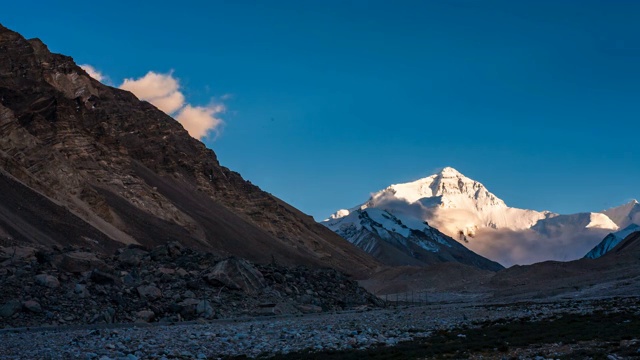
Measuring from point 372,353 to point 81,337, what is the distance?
42.3 ft

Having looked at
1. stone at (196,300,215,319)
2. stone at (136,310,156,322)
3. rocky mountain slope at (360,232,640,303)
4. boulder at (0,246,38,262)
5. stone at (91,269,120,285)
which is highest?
rocky mountain slope at (360,232,640,303)

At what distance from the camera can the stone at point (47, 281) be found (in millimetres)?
38250

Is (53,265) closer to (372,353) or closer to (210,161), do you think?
(372,353)

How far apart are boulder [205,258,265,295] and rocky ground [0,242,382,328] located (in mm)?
73


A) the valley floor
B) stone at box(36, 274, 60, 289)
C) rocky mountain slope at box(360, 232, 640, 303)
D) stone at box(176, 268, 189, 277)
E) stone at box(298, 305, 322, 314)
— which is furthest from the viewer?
rocky mountain slope at box(360, 232, 640, 303)

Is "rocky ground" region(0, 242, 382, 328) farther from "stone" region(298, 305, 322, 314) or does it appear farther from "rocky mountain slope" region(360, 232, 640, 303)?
"rocky mountain slope" region(360, 232, 640, 303)

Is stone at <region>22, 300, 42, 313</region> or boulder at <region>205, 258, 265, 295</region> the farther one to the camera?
boulder at <region>205, 258, 265, 295</region>

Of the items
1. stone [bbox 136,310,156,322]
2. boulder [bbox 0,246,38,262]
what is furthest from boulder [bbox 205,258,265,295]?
boulder [bbox 0,246,38,262]

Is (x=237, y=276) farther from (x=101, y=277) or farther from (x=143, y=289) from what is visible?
(x=101, y=277)

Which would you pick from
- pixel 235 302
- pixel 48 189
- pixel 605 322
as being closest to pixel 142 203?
pixel 48 189

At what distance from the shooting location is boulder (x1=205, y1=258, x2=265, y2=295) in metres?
47.8

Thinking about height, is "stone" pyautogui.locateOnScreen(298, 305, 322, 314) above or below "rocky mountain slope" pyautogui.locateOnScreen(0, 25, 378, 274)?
below

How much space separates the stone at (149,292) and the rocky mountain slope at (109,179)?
22265 millimetres

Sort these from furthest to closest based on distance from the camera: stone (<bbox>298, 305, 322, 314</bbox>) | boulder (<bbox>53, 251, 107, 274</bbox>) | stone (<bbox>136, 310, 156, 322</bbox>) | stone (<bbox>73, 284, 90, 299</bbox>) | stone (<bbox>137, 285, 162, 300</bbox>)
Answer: stone (<bbox>298, 305, 322, 314</bbox>) < boulder (<bbox>53, 251, 107, 274</bbox>) < stone (<bbox>137, 285, 162, 300</bbox>) < stone (<bbox>136, 310, 156, 322</bbox>) < stone (<bbox>73, 284, 90, 299</bbox>)
